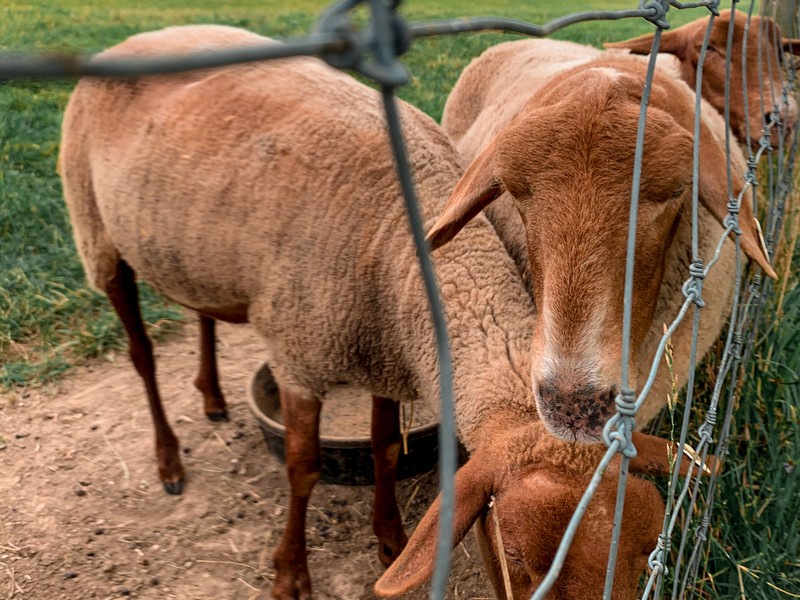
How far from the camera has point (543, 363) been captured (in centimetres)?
168

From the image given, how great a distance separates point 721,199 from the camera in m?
1.76

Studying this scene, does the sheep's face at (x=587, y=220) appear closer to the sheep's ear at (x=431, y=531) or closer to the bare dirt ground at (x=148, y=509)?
the sheep's ear at (x=431, y=531)

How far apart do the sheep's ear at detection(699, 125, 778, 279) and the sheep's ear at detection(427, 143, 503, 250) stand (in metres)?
0.51

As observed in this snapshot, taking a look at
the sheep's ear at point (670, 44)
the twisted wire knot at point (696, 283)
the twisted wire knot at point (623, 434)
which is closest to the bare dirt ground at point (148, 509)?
the twisted wire knot at point (696, 283)

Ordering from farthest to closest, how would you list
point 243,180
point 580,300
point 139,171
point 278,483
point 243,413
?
point 243,413, point 278,483, point 139,171, point 243,180, point 580,300

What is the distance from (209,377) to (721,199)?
269cm

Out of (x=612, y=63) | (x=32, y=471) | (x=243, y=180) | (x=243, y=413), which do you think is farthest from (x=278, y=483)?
(x=612, y=63)

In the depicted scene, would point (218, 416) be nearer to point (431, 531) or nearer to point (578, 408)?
point (431, 531)

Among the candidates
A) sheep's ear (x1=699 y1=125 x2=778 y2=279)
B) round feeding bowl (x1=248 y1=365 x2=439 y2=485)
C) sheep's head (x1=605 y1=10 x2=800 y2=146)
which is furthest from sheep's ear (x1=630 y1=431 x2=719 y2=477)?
sheep's head (x1=605 y1=10 x2=800 y2=146)

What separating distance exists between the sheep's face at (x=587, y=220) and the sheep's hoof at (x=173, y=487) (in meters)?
2.15

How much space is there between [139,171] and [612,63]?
1.84 m

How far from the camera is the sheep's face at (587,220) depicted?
1.64 m

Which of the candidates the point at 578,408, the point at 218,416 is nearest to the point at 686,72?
the point at 578,408

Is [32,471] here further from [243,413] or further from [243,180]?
[243,180]
